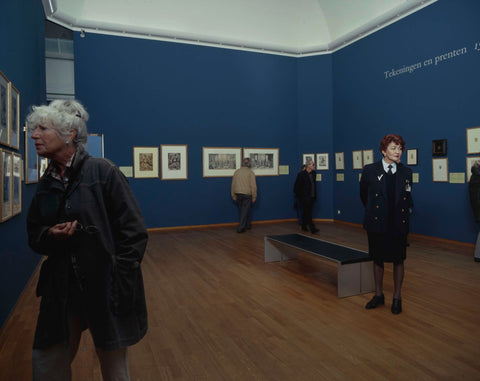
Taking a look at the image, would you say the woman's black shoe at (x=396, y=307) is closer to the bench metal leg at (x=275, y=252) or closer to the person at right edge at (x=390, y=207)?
the person at right edge at (x=390, y=207)

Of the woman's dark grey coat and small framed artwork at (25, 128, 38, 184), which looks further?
small framed artwork at (25, 128, 38, 184)

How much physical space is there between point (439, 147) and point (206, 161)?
20.4 ft

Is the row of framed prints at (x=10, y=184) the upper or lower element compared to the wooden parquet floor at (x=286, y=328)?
upper

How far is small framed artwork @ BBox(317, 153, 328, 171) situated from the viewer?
1152cm

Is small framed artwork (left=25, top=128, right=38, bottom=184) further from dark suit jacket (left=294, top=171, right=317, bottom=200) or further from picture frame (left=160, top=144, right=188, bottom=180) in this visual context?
dark suit jacket (left=294, top=171, right=317, bottom=200)

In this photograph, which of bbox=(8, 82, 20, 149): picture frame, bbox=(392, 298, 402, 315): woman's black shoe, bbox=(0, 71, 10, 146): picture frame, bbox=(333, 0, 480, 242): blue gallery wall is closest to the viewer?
bbox=(0, 71, 10, 146): picture frame

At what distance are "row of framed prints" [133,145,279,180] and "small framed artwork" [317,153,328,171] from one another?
139 centimetres

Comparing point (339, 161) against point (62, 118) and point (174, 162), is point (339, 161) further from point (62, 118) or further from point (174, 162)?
point (62, 118)

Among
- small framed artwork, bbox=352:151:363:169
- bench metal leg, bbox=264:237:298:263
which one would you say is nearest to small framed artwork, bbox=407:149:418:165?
small framed artwork, bbox=352:151:363:169

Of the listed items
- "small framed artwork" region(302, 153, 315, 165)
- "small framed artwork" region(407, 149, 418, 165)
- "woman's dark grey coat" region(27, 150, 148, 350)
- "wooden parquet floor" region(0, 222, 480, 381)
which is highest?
"small framed artwork" region(302, 153, 315, 165)

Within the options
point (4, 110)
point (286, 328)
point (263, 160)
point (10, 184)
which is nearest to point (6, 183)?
point (10, 184)

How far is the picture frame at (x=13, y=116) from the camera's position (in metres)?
4.01

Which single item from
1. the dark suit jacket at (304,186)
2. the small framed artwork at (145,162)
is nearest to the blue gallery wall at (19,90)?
the small framed artwork at (145,162)

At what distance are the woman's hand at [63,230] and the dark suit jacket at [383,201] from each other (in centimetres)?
318
